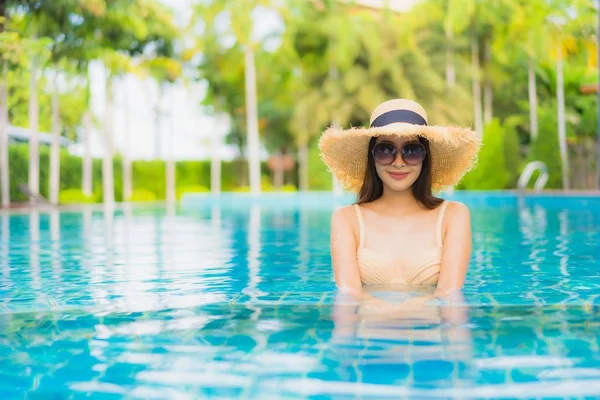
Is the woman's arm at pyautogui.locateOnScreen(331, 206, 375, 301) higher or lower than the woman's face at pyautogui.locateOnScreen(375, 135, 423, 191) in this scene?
lower

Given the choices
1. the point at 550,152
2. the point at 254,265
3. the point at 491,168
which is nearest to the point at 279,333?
the point at 254,265

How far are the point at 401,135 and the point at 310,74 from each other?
3576cm

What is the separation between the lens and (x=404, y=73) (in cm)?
4034

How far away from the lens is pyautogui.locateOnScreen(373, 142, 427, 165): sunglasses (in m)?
5.06

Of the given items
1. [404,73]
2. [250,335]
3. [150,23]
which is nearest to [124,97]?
[150,23]

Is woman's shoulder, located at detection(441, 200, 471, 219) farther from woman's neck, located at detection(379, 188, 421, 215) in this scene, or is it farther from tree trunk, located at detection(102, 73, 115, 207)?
tree trunk, located at detection(102, 73, 115, 207)

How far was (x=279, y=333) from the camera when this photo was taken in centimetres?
505

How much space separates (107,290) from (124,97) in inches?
1274

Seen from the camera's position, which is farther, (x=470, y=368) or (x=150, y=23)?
(x=150, y=23)

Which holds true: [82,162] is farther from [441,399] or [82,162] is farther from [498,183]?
[441,399]

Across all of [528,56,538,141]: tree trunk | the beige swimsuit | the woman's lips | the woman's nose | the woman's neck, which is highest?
[528,56,538,141]: tree trunk

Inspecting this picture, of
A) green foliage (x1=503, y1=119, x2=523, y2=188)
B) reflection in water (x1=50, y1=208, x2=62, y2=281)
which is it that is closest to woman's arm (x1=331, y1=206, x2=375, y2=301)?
reflection in water (x1=50, y1=208, x2=62, y2=281)

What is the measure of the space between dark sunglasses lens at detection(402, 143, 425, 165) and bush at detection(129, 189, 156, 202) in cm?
3280

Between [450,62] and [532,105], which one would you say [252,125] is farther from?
[532,105]
